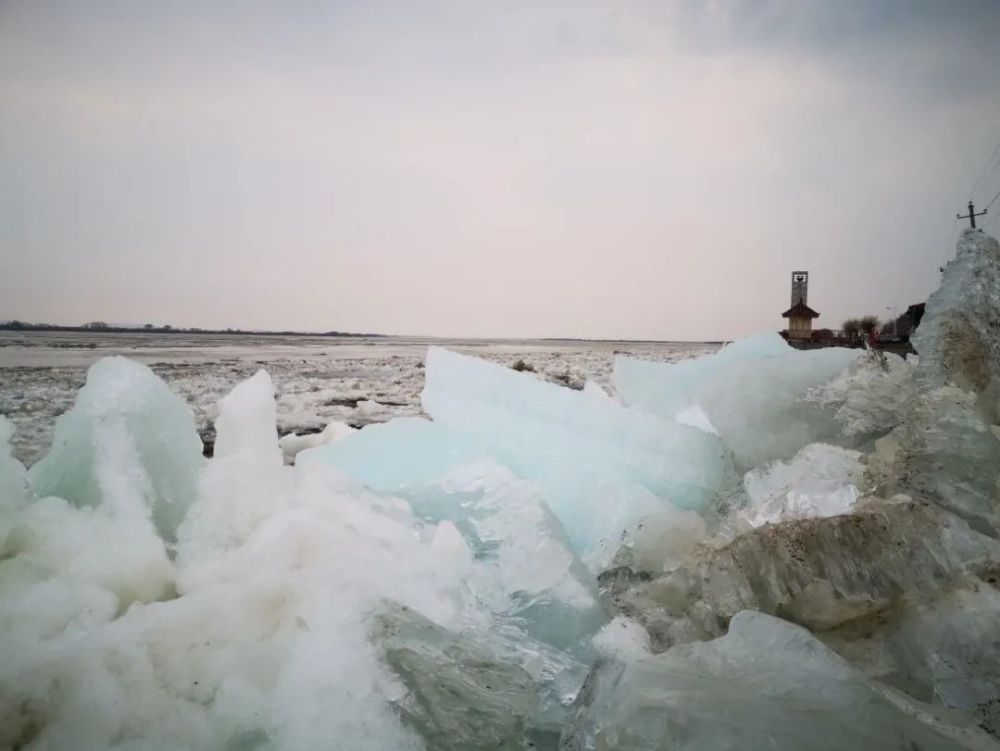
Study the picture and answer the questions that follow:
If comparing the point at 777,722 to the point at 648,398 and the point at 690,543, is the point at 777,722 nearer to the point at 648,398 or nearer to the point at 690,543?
the point at 690,543

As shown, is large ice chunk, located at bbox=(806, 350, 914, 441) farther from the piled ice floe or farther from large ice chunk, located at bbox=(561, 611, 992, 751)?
large ice chunk, located at bbox=(561, 611, 992, 751)

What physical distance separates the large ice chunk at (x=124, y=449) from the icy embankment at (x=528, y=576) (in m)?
0.01

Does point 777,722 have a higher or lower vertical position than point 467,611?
higher

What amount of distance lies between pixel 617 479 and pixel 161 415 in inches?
86.1

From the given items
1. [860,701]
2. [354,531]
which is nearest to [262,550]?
[354,531]

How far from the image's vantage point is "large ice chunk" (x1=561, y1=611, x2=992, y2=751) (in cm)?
107

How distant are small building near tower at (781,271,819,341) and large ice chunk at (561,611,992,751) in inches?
1623

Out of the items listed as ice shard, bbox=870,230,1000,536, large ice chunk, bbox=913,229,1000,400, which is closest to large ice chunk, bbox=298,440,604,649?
ice shard, bbox=870,230,1000,536

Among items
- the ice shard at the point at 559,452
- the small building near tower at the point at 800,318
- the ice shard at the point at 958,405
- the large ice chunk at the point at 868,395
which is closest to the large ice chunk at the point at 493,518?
the ice shard at the point at 559,452

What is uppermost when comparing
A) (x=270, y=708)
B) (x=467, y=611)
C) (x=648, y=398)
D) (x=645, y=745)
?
(x=648, y=398)

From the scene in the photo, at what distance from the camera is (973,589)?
1688 mm

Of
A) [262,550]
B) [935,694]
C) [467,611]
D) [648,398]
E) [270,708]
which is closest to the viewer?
[270,708]

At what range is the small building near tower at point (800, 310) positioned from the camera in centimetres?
3816

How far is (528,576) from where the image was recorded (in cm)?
229
